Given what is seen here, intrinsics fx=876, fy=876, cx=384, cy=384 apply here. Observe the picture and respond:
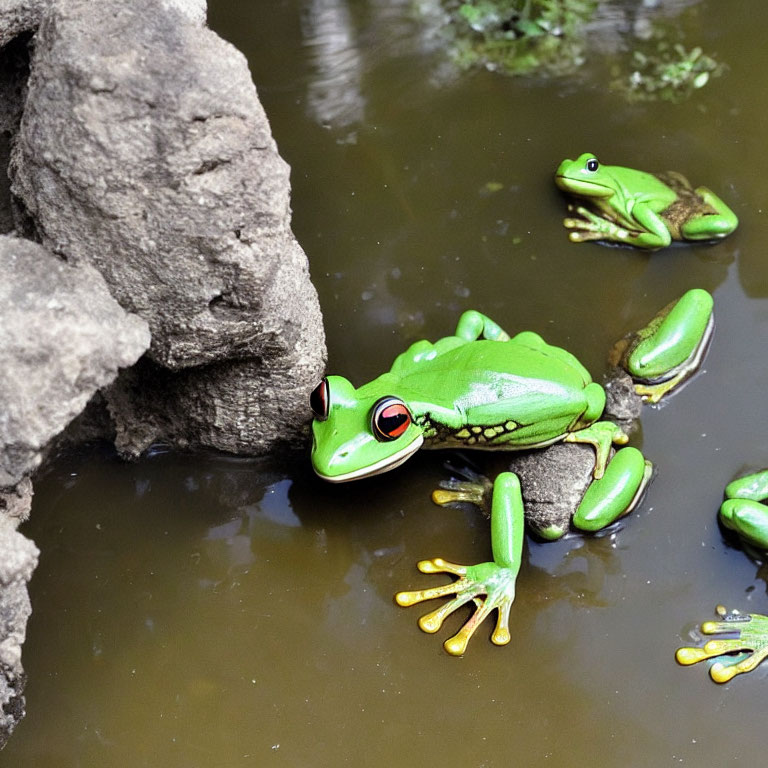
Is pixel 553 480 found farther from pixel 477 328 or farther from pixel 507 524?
pixel 477 328

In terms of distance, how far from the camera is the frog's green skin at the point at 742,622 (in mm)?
2275

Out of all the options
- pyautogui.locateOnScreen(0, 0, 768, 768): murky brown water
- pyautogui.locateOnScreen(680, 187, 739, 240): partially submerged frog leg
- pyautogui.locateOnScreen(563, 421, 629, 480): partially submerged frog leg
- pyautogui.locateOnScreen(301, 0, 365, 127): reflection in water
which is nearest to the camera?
pyautogui.locateOnScreen(0, 0, 768, 768): murky brown water

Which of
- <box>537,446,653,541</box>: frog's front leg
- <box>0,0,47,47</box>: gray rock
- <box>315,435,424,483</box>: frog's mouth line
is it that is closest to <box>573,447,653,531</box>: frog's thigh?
<box>537,446,653,541</box>: frog's front leg

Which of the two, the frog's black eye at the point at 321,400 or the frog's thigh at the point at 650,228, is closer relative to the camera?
the frog's black eye at the point at 321,400

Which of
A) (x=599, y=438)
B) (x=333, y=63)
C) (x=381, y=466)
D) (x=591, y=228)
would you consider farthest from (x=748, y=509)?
(x=333, y=63)

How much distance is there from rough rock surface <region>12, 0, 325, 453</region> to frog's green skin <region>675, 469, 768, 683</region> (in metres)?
1.39

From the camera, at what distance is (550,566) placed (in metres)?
2.45

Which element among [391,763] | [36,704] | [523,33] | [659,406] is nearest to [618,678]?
[391,763]

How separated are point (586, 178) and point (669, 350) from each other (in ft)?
2.21

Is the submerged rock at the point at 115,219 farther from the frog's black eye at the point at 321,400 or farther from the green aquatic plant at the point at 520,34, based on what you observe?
the green aquatic plant at the point at 520,34

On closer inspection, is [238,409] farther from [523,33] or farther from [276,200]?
[523,33]

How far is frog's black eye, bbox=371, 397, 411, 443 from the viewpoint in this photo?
2.19 m

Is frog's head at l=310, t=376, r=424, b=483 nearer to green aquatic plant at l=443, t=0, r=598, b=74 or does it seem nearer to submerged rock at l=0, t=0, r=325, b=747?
submerged rock at l=0, t=0, r=325, b=747

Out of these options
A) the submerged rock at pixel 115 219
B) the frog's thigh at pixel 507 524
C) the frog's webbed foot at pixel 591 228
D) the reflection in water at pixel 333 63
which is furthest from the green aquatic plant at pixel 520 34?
the frog's thigh at pixel 507 524
